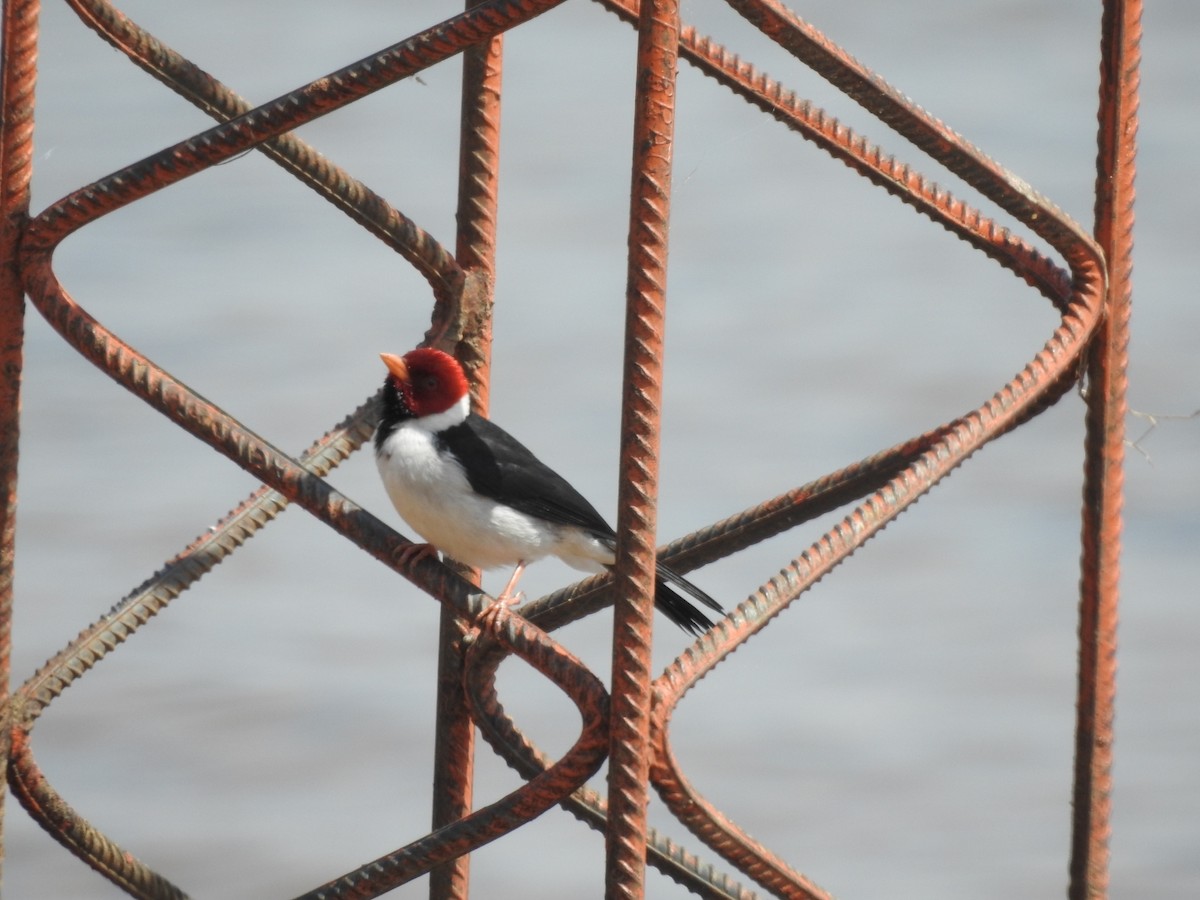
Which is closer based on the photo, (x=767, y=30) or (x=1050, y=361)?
(x=767, y=30)

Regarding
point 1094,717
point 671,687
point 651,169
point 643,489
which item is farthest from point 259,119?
point 1094,717

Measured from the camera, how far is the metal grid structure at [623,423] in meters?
2.72

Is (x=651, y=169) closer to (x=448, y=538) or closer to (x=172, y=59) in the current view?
(x=172, y=59)

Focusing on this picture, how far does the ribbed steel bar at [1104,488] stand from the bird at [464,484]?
985mm

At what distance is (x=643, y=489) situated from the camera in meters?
2.71

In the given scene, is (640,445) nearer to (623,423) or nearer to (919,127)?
(623,423)

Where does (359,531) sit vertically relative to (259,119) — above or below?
below

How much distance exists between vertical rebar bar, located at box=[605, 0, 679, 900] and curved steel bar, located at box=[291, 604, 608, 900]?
4cm

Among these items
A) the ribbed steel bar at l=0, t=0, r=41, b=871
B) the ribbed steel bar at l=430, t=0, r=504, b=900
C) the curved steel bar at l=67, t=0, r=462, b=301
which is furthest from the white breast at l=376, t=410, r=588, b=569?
the ribbed steel bar at l=0, t=0, r=41, b=871

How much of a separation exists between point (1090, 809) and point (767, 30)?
1623 millimetres

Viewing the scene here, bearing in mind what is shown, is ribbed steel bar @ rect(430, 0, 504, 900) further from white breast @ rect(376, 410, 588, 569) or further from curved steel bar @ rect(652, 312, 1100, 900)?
curved steel bar @ rect(652, 312, 1100, 900)

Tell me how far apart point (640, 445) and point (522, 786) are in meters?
0.57

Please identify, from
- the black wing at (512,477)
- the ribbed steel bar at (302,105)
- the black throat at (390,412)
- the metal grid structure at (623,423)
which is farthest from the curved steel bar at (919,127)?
the black throat at (390,412)

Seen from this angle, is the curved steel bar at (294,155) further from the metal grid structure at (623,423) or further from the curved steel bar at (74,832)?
the curved steel bar at (74,832)
